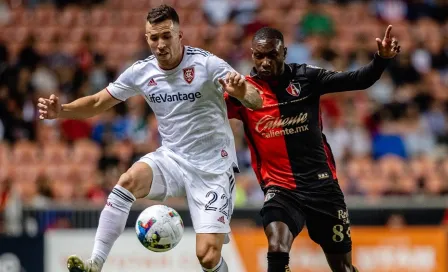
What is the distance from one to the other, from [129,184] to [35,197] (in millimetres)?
7377

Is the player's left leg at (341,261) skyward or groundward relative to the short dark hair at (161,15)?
groundward

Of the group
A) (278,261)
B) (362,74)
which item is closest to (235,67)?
(362,74)

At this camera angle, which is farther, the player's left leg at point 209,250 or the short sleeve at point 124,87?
the short sleeve at point 124,87

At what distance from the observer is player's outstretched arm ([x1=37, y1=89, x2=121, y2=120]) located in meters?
8.80

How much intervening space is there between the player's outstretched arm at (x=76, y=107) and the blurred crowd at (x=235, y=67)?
6346 millimetres

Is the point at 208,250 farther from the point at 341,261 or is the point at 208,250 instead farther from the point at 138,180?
the point at 341,261

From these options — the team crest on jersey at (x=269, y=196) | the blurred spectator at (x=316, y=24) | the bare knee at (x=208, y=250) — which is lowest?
the bare knee at (x=208, y=250)

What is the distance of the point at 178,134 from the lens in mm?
8953

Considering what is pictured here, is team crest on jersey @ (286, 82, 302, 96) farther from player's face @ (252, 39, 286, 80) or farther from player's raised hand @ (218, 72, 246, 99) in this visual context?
player's raised hand @ (218, 72, 246, 99)

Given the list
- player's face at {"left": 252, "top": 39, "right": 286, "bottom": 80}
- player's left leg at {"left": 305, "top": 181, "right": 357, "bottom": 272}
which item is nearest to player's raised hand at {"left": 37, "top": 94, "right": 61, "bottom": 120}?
player's face at {"left": 252, "top": 39, "right": 286, "bottom": 80}

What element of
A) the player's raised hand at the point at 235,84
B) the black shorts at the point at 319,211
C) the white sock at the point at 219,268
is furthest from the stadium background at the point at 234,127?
the player's raised hand at the point at 235,84

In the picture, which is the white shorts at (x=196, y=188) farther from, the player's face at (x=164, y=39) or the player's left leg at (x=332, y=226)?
the player's face at (x=164, y=39)

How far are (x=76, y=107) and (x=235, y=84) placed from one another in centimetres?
169

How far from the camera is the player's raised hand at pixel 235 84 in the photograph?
8.10 meters
